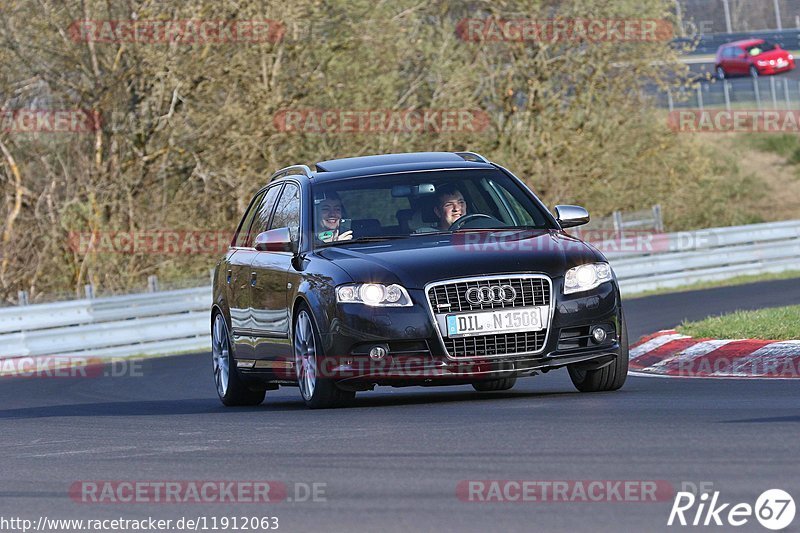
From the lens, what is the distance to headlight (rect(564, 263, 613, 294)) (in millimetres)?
9961

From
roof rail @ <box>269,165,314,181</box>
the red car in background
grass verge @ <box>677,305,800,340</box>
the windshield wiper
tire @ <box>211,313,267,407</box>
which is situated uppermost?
roof rail @ <box>269,165,314,181</box>

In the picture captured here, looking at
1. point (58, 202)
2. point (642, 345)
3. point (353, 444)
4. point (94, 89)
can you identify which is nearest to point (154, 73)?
point (94, 89)

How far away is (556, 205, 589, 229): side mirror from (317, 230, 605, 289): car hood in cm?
32

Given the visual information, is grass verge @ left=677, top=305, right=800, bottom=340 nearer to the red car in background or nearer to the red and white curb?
the red and white curb

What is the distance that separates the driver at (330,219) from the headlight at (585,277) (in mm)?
1657

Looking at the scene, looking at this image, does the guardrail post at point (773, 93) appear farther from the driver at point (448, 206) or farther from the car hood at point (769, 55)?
the driver at point (448, 206)

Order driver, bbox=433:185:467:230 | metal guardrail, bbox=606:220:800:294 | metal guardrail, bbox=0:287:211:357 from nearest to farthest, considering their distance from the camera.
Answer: driver, bbox=433:185:467:230
metal guardrail, bbox=0:287:211:357
metal guardrail, bbox=606:220:800:294

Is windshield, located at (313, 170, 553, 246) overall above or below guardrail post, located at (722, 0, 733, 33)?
above

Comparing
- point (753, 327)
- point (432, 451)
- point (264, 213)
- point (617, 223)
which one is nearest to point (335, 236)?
point (264, 213)

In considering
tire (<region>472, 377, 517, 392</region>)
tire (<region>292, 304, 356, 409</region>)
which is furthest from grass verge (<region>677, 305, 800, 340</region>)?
tire (<region>292, 304, 356, 409</region>)

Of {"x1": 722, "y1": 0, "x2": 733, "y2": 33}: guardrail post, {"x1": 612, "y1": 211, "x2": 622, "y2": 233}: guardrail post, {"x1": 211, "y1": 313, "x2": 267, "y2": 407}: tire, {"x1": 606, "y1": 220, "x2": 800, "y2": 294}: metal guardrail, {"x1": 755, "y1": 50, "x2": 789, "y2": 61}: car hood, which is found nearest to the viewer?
{"x1": 211, "y1": 313, "x2": 267, "y2": 407}: tire

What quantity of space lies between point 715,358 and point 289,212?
11.6 feet

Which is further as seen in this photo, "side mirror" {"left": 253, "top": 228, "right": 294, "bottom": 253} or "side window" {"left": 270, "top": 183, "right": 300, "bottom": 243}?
"side window" {"left": 270, "top": 183, "right": 300, "bottom": 243}

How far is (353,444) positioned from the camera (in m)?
8.09
